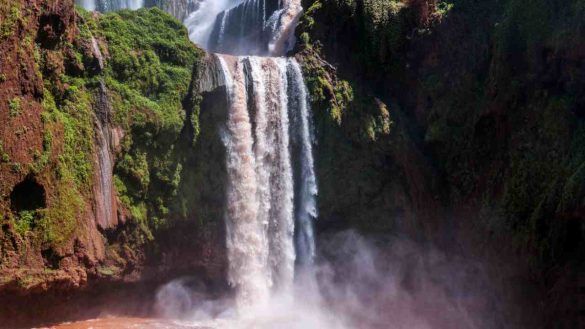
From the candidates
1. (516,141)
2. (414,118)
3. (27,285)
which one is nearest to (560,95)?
(516,141)

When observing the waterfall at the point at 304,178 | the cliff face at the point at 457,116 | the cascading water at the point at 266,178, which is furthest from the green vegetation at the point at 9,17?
the cliff face at the point at 457,116

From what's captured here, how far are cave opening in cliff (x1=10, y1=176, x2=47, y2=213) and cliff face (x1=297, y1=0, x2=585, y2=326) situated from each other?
9622mm

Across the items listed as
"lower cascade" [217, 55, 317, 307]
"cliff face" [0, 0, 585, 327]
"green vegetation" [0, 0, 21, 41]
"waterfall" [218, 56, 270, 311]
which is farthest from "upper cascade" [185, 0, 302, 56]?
"green vegetation" [0, 0, 21, 41]

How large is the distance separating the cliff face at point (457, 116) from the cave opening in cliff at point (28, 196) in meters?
9.62

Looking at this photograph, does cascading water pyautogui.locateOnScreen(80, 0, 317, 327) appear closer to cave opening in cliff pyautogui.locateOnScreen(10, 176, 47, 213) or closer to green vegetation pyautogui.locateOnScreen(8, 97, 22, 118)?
cave opening in cliff pyautogui.locateOnScreen(10, 176, 47, 213)

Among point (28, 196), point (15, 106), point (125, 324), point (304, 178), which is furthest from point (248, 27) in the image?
point (125, 324)

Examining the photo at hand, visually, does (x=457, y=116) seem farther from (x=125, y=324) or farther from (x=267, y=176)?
(x=125, y=324)

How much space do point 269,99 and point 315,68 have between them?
2420mm

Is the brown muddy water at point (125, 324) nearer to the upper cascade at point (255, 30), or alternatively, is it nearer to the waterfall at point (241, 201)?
the waterfall at point (241, 201)

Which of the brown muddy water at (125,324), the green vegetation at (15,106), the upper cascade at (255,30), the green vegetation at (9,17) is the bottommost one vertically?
the brown muddy water at (125,324)

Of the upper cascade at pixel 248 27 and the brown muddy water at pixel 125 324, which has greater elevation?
the upper cascade at pixel 248 27

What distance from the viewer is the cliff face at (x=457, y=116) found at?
51.9ft

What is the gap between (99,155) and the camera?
1491 cm

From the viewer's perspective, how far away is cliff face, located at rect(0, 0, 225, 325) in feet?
41.8
